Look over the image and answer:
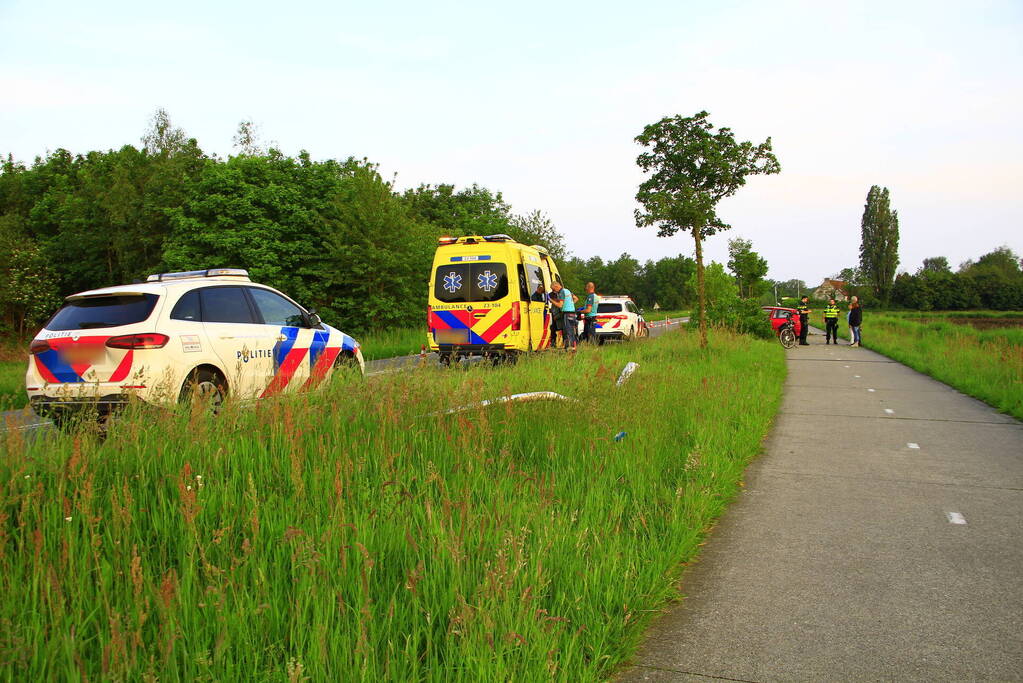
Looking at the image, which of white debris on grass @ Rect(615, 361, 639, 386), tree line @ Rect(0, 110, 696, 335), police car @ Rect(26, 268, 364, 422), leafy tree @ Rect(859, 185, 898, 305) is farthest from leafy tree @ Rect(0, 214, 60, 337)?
leafy tree @ Rect(859, 185, 898, 305)

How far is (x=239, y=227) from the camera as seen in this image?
94.0 ft

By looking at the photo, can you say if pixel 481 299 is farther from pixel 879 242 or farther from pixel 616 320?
pixel 879 242

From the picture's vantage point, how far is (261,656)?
2.23 m

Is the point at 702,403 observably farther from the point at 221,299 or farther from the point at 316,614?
the point at 316,614

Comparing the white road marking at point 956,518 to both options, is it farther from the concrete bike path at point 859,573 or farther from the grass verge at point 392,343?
the grass verge at point 392,343

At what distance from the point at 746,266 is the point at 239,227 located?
4309 cm

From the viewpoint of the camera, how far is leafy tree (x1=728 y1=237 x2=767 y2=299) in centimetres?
5728

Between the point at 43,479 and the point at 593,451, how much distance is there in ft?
11.2

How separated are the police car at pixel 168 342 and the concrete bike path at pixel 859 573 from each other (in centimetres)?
352

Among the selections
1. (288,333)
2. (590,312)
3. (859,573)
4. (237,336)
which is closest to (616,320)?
(590,312)

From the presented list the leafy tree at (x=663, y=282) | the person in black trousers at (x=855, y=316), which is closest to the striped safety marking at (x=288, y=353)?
the person in black trousers at (x=855, y=316)

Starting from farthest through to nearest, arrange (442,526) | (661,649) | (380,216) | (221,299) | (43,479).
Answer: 1. (380,216)
2. (221,299)
3. (43,479)
4. (442,526)
5. (661,649)

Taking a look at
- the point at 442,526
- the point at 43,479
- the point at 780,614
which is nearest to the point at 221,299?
the point at 43,479

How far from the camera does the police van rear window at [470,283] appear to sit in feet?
44.5
